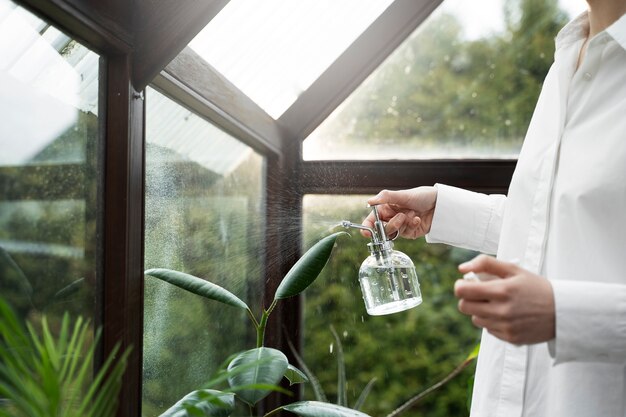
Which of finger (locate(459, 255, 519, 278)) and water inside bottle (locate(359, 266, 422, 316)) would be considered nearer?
finger (locate(459, 255, 519, 278))

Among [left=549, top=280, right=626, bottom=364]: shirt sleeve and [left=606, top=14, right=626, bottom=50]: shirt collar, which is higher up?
[left=606, top=14, right=626, bottom=50]: shirt collar

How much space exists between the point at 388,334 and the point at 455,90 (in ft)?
4.30

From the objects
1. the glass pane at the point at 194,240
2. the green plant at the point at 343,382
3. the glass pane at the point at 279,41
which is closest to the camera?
the glass pane at the point at 194,240

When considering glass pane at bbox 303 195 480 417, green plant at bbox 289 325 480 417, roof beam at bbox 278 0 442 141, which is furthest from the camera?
glass pane at bbox 303 195 480 417

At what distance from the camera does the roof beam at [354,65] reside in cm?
297

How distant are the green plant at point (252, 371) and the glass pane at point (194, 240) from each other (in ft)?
1.18

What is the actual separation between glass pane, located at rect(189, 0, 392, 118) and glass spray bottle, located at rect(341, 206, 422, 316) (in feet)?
3.21

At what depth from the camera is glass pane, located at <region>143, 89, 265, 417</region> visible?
6.65ft

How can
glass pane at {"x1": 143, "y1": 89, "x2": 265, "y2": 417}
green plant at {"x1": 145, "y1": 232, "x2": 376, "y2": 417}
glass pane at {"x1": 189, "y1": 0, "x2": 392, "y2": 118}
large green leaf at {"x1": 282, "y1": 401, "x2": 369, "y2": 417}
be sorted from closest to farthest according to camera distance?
1. green plant at {"x1": 145, "y1": 232, "x2": 376, "y2": 417}
2. large green leaf at {"x1": 282, "y1": 401, "x2": 369, "y2": 417}
3. glass pane at {"x1": 143, "y1": 89, "x2": 265, "y2": 417}
4. glass pane at {"x1": 189, "y1": 0, "x2": 392, "y2": 118}

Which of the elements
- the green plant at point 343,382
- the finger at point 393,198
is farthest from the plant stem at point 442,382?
the finger at point 393,198

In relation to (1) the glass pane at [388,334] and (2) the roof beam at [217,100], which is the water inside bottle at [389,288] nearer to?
(2) the roof beam at [217,100]

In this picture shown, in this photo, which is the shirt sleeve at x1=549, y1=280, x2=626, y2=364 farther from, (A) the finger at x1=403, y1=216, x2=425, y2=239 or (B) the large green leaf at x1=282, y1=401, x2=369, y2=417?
(A) the finger at x1=403, y1=216, x2=425, y2=239

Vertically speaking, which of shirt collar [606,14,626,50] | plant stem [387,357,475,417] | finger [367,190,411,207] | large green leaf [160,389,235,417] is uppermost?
shirt collar [606,14,626,50]

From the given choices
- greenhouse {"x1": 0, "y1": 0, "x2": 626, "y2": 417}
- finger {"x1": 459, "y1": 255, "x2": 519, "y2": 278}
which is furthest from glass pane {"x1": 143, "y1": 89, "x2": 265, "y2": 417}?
finger {"x1": 459, "y1": 255, "x2": 519, "y2": 278}
